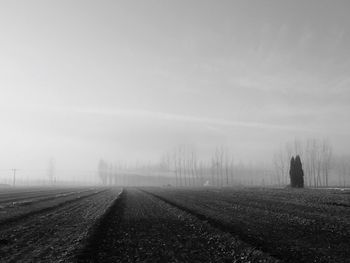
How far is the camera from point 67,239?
1353 centimetres

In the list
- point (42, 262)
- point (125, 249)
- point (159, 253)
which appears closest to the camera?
point (42, 262)

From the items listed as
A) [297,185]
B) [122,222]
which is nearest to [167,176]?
[297,185]

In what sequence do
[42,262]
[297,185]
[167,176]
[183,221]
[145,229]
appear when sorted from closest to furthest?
1. [42,262]
2. [145,229]
3. [183,221]
4. [297,185]
5. [167,176]

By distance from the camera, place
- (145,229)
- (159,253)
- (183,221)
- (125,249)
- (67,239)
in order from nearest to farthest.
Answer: (159,253)
(125,249)
(67,239)
(145,229)
(183,221)

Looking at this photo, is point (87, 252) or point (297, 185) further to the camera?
point (297, 185)

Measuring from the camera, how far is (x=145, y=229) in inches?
621

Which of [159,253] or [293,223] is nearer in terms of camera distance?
[159,253]

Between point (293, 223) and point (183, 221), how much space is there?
5.74m

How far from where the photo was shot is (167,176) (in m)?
184

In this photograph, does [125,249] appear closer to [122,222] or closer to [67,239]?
[67,239]

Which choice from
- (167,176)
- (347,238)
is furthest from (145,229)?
(167,176)

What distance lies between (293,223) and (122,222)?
9089mm

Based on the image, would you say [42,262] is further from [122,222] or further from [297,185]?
[297,185]

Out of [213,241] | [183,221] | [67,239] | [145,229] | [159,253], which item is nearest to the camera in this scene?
[159,253]
